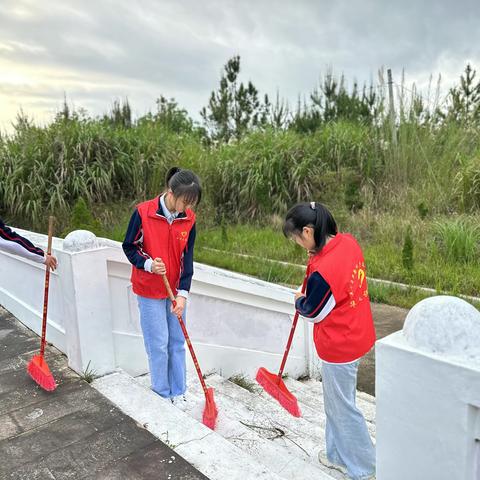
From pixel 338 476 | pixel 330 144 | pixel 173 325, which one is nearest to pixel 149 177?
pixel 330 144

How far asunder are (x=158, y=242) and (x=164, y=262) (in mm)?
139

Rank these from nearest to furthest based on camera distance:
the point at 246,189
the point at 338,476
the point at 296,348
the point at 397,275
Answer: the point at 338,476, the point at 296,348, the point at 397,275, the point at 246,189

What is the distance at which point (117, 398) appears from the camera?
294 cm

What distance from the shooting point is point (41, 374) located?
3088 millimetres

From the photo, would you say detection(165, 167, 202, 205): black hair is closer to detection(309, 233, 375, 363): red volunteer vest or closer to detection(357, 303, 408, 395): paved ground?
detection(309, 233, 375, 363): red volunteer vest

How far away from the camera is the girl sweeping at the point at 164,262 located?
9.66 feet

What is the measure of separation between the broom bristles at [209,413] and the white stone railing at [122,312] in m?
0.72

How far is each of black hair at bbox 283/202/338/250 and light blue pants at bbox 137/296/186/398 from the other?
3.52 feet

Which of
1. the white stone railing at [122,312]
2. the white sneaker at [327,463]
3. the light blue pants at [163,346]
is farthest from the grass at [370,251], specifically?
the light blue pants at [163,346]

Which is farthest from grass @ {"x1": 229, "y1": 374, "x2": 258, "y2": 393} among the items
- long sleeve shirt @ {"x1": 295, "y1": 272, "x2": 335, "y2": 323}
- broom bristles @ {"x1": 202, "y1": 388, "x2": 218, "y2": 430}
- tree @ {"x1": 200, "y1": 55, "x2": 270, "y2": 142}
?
tree @ {"x1": 200, "y1": 55, "x2": 270, "y2": 142}

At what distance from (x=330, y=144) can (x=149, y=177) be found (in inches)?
156

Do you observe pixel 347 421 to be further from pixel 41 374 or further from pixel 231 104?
pixel 231 104

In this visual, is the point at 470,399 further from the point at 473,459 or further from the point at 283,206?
the point at 283,206

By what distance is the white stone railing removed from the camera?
3.20 metres
